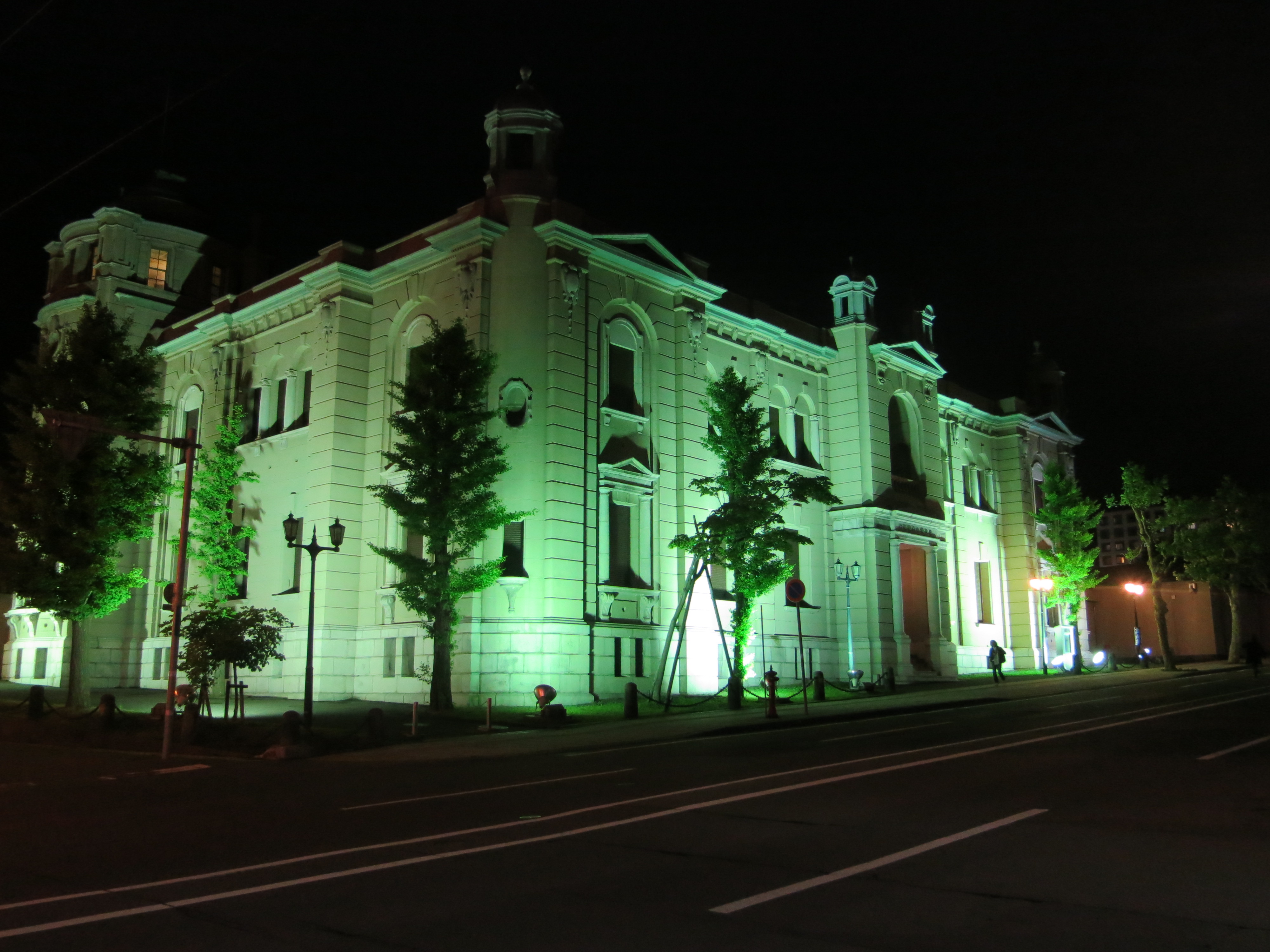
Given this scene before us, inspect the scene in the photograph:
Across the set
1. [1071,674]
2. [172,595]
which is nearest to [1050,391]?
[1071,674]

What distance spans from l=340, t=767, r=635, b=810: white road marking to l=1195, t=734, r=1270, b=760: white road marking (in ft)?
26.6

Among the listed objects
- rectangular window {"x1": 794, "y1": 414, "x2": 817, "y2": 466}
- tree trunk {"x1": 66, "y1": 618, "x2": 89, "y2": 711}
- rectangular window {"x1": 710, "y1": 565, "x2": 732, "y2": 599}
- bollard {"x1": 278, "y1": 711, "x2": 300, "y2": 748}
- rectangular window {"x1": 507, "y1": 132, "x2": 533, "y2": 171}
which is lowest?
bollard {"x1": 278, "y1": 711, "x2": 300, "y2": 748}

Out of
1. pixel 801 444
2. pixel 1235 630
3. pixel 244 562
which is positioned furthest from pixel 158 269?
pixel 1235 630

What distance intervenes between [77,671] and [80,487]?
4901 millimetres

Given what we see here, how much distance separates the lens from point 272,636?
79.3 feet

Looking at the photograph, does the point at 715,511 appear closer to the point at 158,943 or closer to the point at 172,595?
the point at 172,595

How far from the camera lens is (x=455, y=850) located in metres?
8.82

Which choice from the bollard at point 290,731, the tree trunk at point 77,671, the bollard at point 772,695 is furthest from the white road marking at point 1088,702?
the tree trunk at point 77,671

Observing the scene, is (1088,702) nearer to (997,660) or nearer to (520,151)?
(997,660)

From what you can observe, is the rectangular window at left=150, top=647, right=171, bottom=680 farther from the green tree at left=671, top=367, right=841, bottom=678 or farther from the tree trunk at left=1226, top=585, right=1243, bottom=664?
the tree trunk at left=1226, top=585, right=1243, bottom=664

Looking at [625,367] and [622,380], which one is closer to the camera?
[622,380]

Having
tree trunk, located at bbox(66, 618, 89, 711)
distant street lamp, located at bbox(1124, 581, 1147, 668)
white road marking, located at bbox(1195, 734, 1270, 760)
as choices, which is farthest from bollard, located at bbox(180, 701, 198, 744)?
distant street lamp, located at bbox(1124, 581, 1147, 668)

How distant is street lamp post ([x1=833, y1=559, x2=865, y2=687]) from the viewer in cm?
3834

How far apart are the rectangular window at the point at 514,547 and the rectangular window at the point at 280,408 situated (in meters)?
11.1
